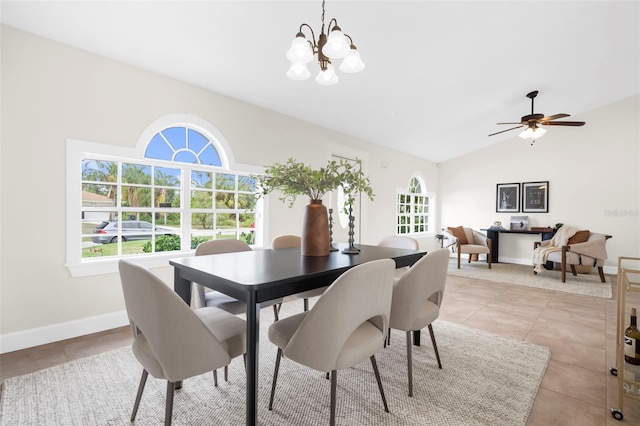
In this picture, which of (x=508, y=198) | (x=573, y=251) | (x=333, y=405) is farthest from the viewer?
(x=508, y=198)

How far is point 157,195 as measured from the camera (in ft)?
10.3

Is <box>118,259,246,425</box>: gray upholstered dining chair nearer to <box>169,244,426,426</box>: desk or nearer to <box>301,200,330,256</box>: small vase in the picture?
<box>169,244,426,426</box>: desk

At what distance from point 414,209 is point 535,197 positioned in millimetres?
2567

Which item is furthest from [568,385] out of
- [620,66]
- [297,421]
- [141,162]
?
[620,66]

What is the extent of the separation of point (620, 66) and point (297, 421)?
6.12 meters

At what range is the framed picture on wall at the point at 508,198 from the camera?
686 centimetres

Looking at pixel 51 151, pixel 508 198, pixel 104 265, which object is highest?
pixel 51 151

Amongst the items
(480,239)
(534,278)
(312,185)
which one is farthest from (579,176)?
(312,185)

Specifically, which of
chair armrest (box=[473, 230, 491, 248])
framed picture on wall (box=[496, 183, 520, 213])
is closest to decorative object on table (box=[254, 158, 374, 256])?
chair armrest (box=[473, 230, 491, 248])

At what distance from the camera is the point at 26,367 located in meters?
2.07

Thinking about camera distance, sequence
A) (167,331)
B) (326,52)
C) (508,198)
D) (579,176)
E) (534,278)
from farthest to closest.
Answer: (508,198)
(579,176)
(534,278)
(326,52)
(167,331)

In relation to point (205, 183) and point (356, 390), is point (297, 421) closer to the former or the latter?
point (356, 390)

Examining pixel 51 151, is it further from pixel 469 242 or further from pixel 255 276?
pixel 469 242

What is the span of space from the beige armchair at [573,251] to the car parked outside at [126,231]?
5983 millimetres
